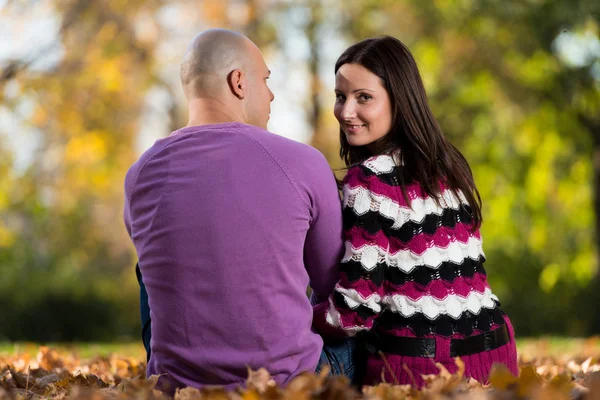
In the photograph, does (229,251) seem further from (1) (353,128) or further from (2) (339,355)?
(1) (353,128)

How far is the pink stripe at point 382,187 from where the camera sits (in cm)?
264

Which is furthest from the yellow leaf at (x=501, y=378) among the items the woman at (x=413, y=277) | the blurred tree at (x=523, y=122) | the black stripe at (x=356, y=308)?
the blurred tree at (x=523, y=122)

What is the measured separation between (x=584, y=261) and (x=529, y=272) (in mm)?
1263

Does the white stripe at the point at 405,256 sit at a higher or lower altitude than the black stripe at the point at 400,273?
higher

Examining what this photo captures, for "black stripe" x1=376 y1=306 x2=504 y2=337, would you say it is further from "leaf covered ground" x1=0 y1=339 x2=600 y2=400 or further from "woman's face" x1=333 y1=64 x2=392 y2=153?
"woman's face" x1=333 y1=64 x2=392 y2=153

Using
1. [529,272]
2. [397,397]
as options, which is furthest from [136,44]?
[397,397]

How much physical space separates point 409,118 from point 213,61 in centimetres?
85

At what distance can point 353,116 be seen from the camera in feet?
9.72

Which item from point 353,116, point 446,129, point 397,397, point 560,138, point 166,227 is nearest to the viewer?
point 397,397

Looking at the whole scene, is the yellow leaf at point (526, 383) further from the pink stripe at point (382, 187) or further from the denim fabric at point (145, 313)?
the denim fabric at point (145, 313)

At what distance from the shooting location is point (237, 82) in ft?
8.63

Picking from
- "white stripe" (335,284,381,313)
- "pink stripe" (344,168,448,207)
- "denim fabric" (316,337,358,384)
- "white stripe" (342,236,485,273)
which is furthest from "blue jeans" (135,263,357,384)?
"pink stripe" (344,168,448,207)

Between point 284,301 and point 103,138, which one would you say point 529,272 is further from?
point 284,301

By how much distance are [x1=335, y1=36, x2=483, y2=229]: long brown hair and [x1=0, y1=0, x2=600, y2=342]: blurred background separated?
568 cm
